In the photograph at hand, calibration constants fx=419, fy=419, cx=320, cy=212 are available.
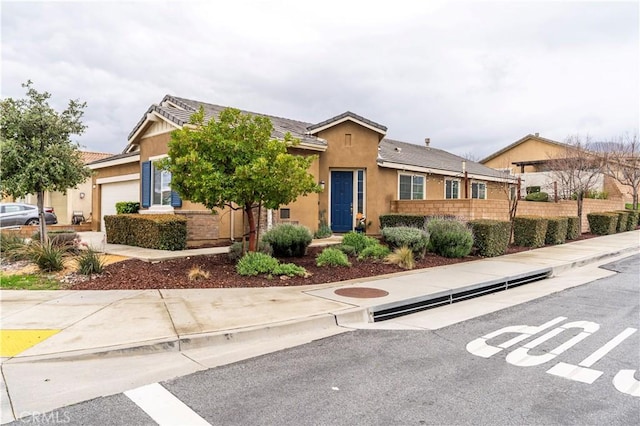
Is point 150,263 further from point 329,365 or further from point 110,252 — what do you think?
point 329,365

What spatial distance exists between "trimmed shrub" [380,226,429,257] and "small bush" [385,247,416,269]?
53 cm

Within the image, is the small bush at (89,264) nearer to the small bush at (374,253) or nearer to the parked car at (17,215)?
the small bush at (374,253)


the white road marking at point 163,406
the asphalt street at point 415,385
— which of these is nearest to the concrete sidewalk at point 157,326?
the white road marking at point 163,406

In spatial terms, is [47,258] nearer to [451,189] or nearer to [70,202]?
[451,189]

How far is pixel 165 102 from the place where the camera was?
16.3 m

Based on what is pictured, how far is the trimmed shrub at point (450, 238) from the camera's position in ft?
40.6

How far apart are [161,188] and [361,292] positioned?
9.26 metres

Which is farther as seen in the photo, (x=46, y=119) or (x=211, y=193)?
(x=46, y=119)

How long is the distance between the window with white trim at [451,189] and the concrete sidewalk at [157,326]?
1316 centimetres

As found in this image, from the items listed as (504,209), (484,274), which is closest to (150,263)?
(484,274)

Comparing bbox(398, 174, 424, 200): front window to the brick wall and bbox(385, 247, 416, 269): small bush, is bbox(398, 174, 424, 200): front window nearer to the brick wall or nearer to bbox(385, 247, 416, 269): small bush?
the brick wall

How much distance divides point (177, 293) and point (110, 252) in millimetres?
5182

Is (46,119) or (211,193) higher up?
(46,119)

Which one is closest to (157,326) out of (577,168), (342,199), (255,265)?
(255,265)
